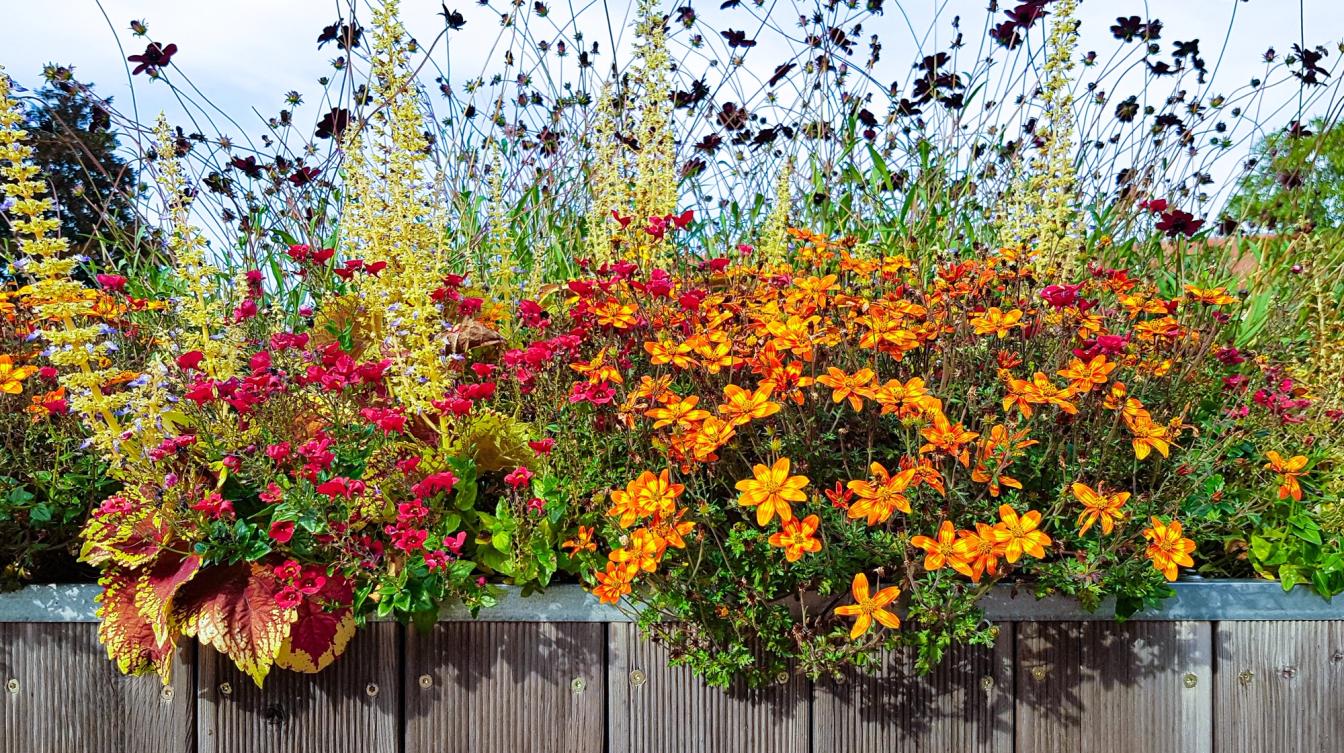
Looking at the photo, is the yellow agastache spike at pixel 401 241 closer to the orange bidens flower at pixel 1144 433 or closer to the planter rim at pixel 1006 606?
the planter rim at pixel 1006 606

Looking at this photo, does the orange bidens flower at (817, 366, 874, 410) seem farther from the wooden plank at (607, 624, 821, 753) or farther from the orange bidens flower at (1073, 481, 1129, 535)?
the wooden plank at (607, 624, 821, 753)

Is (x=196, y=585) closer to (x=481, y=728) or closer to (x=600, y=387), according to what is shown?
(x=481, y=728)

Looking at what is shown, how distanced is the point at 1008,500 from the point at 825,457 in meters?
0.34

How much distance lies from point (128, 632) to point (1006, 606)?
1652mm

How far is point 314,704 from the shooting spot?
6.44 feet

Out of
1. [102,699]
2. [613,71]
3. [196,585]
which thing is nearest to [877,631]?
[196,585]

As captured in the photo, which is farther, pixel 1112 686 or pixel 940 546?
pixel 1112 686

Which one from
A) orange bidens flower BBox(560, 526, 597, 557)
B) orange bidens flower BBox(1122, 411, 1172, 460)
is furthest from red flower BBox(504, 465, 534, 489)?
orange bidens flower BBox(1122, 411, 1172, 460)

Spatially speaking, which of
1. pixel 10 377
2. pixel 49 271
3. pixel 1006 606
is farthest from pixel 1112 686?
pixel 10 377

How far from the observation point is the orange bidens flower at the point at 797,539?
61.2 inches

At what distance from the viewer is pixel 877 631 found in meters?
1.79

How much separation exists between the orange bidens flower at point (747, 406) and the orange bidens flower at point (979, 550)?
357 millimetres

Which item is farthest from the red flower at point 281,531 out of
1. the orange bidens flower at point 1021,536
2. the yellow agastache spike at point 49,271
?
the orange bidens flower at point 1021,536

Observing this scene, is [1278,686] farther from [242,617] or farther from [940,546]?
[242,617]
